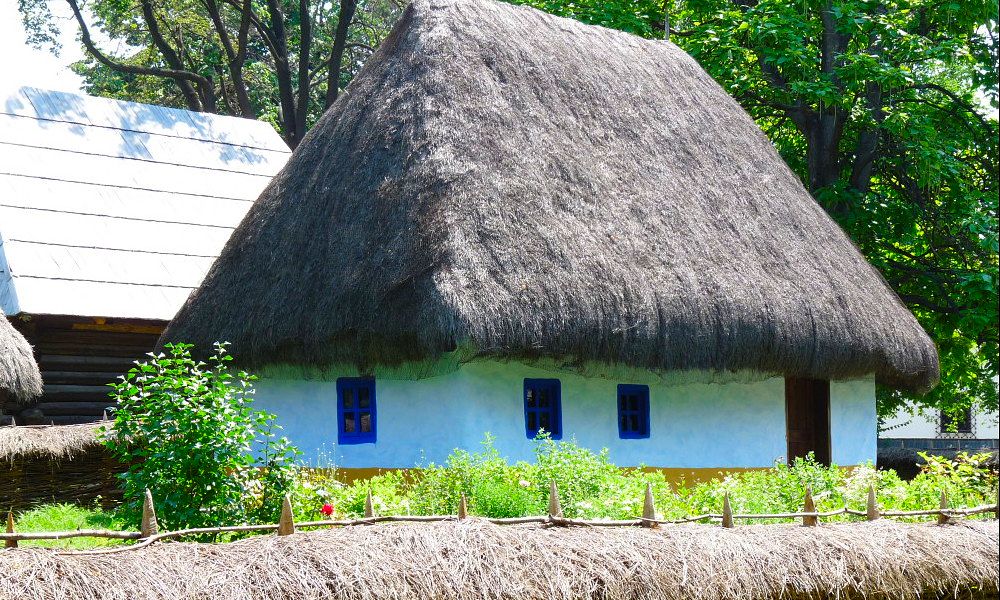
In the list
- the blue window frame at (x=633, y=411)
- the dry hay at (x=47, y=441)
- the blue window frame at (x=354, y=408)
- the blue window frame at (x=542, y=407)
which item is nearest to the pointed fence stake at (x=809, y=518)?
the blue window frame at (x=542, y=407)

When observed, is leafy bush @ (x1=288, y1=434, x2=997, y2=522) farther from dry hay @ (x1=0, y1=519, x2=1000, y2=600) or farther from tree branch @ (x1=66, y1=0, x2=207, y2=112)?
tree branch @ (x1=66, y1=0, x2=207, y2=112)

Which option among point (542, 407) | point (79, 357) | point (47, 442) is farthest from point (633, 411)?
point (79, 357)

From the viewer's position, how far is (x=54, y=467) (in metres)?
14.3

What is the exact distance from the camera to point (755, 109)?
2128cm

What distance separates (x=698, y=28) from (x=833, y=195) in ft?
11.7

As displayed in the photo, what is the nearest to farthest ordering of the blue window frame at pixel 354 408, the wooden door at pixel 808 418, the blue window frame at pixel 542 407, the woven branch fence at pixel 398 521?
the woven branch fence at pixel 398 521 < the blue window frame at pixel 542 407 < the blue window frame at pixel 354 408 < the wooden door at pixel 808 418

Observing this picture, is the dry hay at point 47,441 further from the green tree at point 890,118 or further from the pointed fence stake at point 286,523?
the green tree at point 890,118

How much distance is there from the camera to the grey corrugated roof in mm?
16859

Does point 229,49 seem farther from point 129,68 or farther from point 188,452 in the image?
point 188,452

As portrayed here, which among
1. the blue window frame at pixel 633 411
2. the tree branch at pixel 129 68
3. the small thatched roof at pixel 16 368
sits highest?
the tree branch at pixel 129 68

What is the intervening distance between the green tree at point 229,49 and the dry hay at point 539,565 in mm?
21094

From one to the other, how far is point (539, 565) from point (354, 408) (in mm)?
6738

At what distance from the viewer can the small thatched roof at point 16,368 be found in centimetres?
1389

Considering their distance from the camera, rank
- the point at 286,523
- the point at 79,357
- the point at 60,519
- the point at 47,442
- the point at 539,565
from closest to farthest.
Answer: the point at 286,523, the point at 539,565, the point at 60,519, the point at 47,442, the point at 79,357
